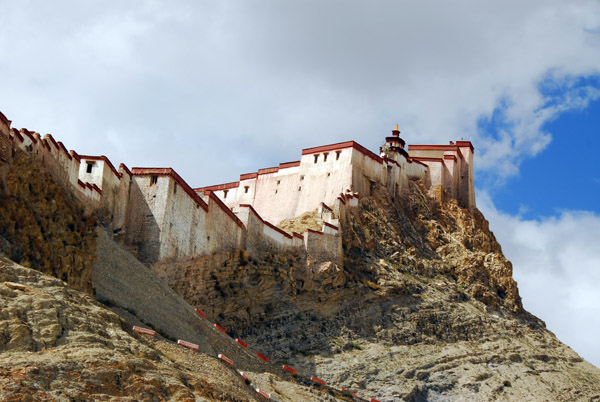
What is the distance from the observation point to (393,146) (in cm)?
6594

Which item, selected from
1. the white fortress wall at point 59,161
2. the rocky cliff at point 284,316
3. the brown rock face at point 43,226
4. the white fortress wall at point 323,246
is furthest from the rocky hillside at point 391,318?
the brown rock face at point 43,226

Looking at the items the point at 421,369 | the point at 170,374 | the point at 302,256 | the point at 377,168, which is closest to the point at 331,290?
the point at 302,256

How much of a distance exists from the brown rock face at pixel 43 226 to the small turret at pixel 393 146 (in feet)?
94.2

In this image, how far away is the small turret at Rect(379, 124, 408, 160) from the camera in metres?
64.4

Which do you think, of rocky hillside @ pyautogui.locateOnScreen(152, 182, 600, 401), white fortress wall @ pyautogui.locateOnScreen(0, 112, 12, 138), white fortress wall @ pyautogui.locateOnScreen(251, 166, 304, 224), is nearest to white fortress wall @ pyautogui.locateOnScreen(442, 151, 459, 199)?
rocky hillside @ pyautogui.locateOnScreen(152, 182, 600, 401)

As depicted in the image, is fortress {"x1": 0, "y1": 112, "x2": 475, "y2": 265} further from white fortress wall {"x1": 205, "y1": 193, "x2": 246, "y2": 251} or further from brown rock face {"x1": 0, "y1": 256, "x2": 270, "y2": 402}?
brown rock face {"x1": 0, "y1": 256, "x2": 270, "y2": 402}

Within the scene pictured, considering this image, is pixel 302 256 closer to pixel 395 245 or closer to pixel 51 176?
pixel 395 245

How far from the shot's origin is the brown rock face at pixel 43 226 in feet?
110

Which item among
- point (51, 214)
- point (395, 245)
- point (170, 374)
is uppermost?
point (395, 245)

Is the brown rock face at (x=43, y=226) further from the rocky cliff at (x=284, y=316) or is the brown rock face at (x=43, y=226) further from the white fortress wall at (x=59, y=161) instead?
the white fortress wall at (x=59, y=161)

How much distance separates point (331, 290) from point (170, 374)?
25.8 m

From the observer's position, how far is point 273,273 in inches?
1975

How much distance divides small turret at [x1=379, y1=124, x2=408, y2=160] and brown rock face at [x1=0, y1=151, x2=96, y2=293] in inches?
1130

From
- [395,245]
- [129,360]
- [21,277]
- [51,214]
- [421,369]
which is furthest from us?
[395,245]
